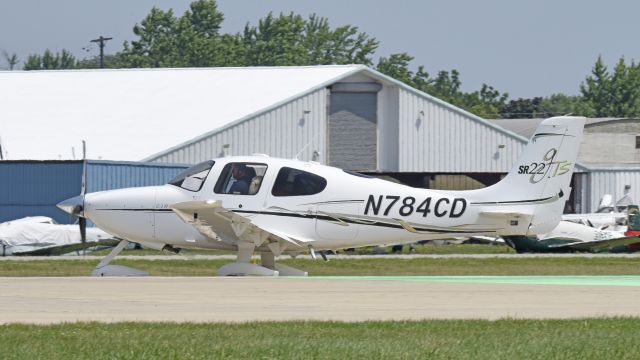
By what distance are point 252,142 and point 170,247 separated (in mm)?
25531

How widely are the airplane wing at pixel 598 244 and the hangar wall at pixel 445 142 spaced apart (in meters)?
13.4

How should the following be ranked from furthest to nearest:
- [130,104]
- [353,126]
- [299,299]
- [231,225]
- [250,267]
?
[130,104]
[353,126]
[231,225]
[250,267]
[299,299]

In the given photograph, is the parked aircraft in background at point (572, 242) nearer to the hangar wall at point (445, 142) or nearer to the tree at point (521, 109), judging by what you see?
the hangar wall at point (445, 142)

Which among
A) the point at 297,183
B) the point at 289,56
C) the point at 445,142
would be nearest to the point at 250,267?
the point at 297,183

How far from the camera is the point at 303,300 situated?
16.7 m

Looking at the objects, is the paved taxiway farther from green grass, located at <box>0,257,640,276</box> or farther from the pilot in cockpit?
green grass, located at <box>0,257,640,276</box>

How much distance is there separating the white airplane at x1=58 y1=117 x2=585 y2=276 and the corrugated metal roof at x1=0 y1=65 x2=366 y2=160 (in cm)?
2424

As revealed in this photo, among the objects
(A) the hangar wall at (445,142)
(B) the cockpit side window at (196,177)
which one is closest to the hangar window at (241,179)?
(B) the cockpit side window at (196,177)

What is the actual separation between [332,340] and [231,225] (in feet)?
35.6

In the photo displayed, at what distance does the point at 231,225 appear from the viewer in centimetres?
2373

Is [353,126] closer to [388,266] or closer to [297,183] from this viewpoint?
[388,266]

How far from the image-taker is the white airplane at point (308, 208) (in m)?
23.8

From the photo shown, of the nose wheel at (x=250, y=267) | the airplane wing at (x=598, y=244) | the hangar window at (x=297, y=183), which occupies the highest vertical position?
the hangar window at (x=297, y=183)

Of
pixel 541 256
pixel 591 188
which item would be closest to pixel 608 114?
pixel 591 188
